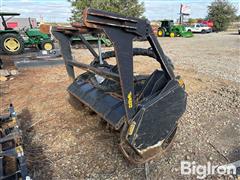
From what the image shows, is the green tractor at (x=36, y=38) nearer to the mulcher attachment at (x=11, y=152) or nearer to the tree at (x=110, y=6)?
the tree at (x=110, y=6)

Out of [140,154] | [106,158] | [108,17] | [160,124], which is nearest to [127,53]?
[108,17]

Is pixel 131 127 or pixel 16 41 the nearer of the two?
pixel 131 127

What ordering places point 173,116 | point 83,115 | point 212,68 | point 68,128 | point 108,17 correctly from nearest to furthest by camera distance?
point 108,17 < point 173,116 < point 68,128 < point 83,115 < point 212,68

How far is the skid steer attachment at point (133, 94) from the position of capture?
2041 millimetres

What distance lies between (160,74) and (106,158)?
118cm

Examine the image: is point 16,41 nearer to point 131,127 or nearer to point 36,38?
point 36,38

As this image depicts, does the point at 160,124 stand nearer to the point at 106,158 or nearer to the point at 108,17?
the point at 106,158

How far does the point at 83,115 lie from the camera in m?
3.90

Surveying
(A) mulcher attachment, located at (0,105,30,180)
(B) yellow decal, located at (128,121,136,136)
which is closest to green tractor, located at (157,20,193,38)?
(A) mulcher attachment, located at (0,105,30,180)
